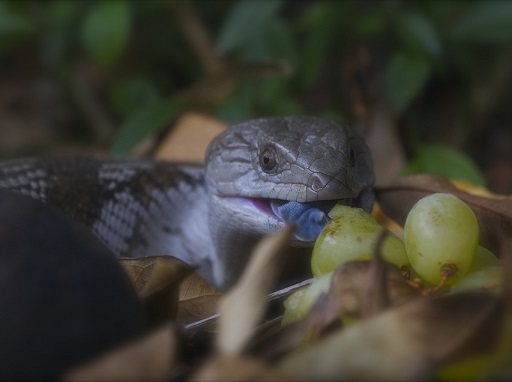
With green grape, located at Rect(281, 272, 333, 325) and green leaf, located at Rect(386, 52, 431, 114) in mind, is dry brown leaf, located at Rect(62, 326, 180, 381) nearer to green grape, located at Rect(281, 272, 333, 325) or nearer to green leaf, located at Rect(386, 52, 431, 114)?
green grape, located at Rect(281, 272, 333, 325)

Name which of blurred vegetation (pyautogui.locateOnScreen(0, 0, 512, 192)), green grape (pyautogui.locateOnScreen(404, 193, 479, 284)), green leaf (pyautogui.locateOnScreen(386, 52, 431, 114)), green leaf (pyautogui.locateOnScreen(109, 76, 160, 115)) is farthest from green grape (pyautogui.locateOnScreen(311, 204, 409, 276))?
green leaf (pyautogui.locateOnScreen(109, 76, 160, 115))

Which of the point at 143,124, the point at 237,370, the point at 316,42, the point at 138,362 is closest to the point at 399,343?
the point at 237,370

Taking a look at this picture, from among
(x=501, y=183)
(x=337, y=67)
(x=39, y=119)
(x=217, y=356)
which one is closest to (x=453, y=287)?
(x=217, y=356)

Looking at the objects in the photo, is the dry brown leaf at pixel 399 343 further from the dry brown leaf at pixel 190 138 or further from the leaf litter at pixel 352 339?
the dry brown leaf at pixel 190 138

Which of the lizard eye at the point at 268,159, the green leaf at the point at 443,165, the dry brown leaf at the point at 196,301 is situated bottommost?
the green leaf at the point at 443,165

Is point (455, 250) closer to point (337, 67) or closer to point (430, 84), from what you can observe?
point (337, 67)

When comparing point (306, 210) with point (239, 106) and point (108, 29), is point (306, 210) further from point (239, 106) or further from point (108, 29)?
point (108, 29)

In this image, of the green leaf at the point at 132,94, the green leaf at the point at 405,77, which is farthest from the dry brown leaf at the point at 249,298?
the green leaf at the point at 132,94
